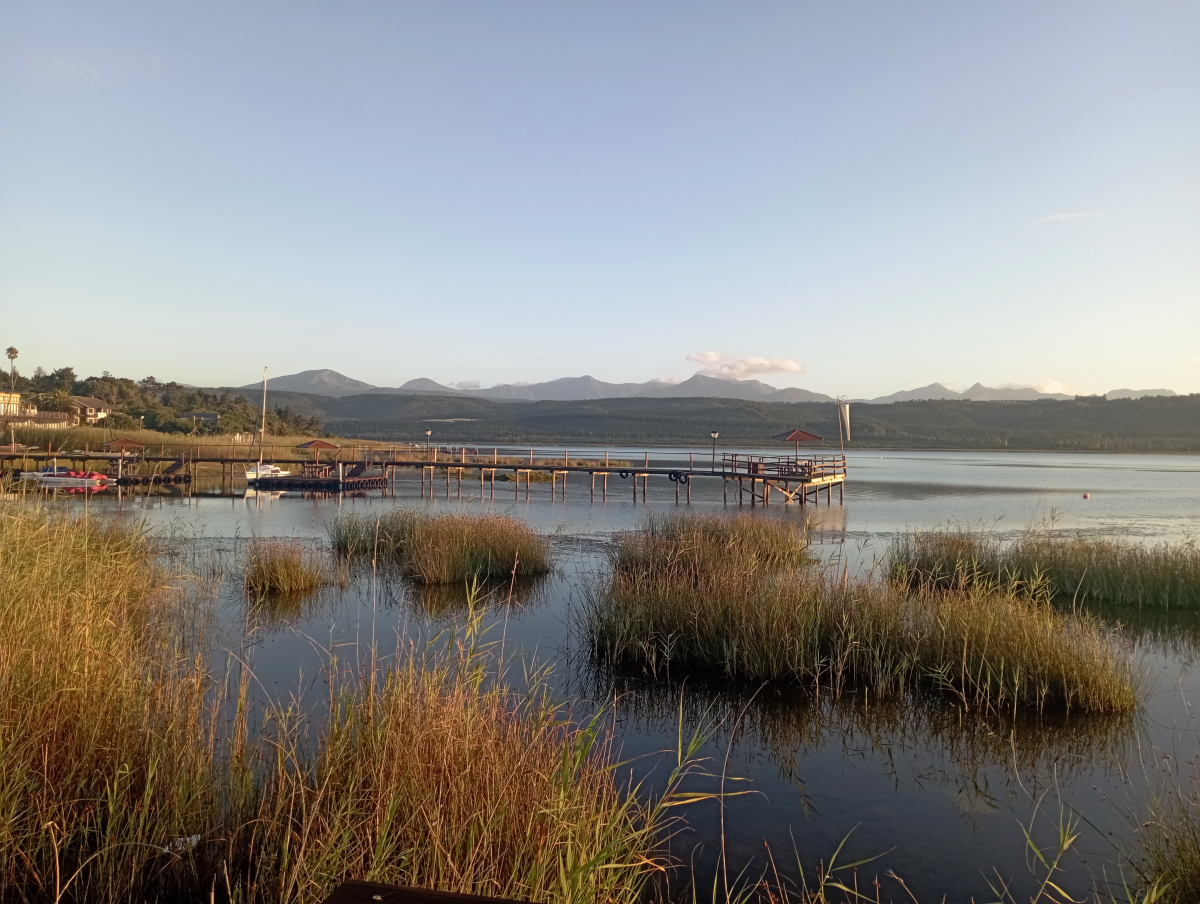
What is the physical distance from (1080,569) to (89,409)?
2395 inches

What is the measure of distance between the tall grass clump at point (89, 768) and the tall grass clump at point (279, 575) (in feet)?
23.0

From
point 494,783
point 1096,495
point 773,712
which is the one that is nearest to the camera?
point 494,783

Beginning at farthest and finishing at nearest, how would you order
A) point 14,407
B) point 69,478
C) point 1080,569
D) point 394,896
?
point 14,407, point 69,478, point 1080,569, point 394,896

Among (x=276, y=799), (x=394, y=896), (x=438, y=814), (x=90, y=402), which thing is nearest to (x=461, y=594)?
(x=276, y=799)

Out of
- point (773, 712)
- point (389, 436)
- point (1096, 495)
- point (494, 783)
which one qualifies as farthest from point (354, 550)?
point (389, 436)

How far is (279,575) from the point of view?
12180 millimetres

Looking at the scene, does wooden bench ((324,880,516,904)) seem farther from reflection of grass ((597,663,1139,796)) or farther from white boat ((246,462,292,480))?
white boat ((246,462,292,480))

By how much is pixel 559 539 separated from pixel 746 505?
15.9 meters

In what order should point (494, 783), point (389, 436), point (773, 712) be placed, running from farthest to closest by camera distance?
point (389, 436) → point (773, 712) → point (494, 783)

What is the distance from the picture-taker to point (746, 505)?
34.4 m

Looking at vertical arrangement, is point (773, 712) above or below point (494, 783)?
below

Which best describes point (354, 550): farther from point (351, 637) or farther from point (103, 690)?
point (103, 690)

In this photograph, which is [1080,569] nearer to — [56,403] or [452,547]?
[452,547]

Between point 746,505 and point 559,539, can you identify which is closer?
point 559,539
